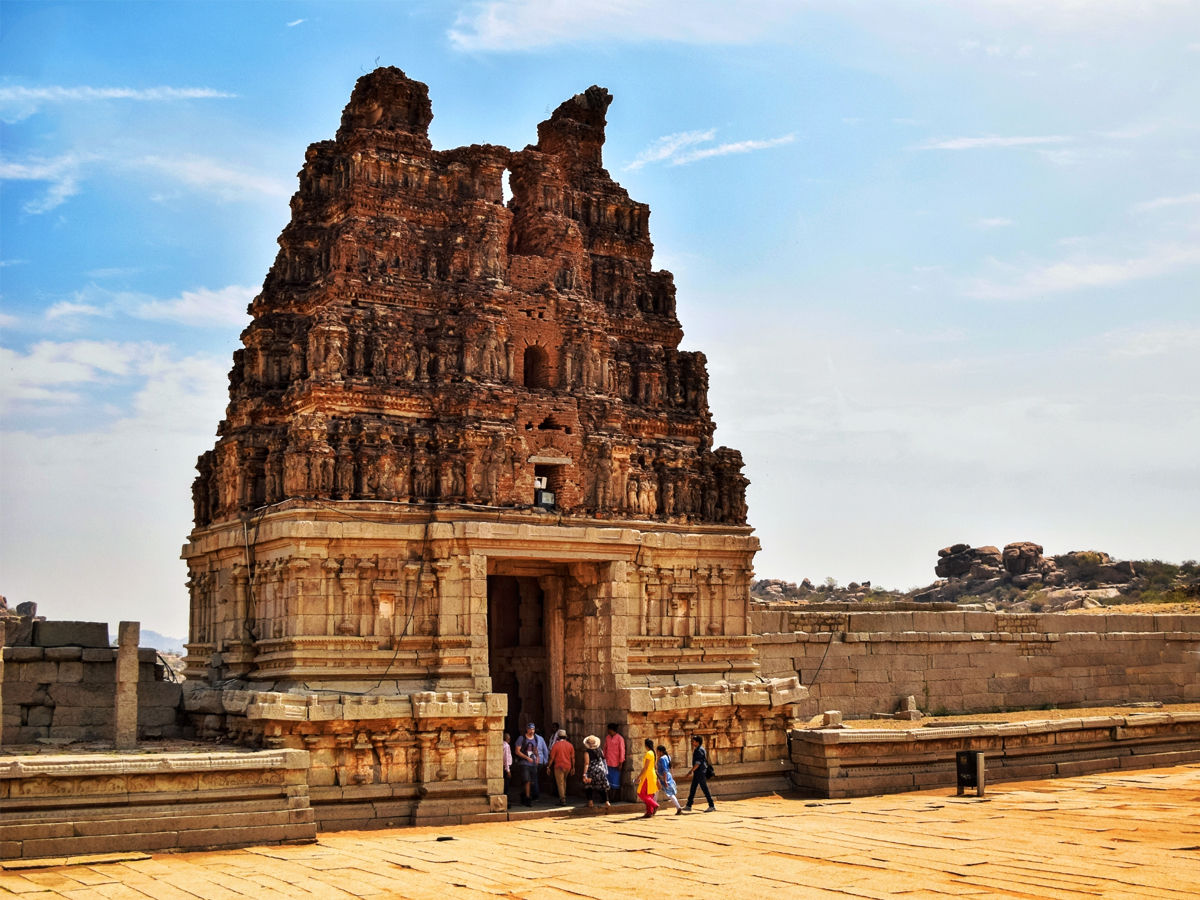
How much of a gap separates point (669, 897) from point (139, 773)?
737 cm

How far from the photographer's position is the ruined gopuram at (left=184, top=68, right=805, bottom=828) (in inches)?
833

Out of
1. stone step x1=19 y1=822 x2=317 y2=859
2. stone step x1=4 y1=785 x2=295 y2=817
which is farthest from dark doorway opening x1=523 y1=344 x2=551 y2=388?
stone step x1=19 y1=822 x2=317 y2=859

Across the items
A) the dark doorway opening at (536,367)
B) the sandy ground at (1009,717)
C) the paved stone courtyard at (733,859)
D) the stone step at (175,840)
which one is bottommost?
the paved stone courtyard at (733,859)

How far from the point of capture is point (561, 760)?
883 inches

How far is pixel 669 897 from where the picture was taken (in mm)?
14461

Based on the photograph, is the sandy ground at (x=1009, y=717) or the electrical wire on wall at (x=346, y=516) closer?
the electrical wire on wall at (x=346, y=516)

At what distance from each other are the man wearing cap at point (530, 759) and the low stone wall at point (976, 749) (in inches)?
191

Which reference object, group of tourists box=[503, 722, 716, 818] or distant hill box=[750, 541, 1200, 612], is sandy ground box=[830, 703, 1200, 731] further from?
distant hill box=[750, 541, 1200, 612]

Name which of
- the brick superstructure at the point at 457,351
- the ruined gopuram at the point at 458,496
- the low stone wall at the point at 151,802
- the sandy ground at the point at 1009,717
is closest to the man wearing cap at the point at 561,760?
the ruined gopuram at the point at 458,496

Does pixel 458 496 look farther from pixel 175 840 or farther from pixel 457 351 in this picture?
pixel 175 840

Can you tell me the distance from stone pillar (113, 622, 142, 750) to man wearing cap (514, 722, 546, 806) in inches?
248

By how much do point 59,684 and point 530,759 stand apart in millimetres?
7716

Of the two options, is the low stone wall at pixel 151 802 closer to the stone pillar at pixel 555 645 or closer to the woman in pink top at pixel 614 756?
the woman in pink top at pixel 614 756

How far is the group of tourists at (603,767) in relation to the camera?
2122 cm
